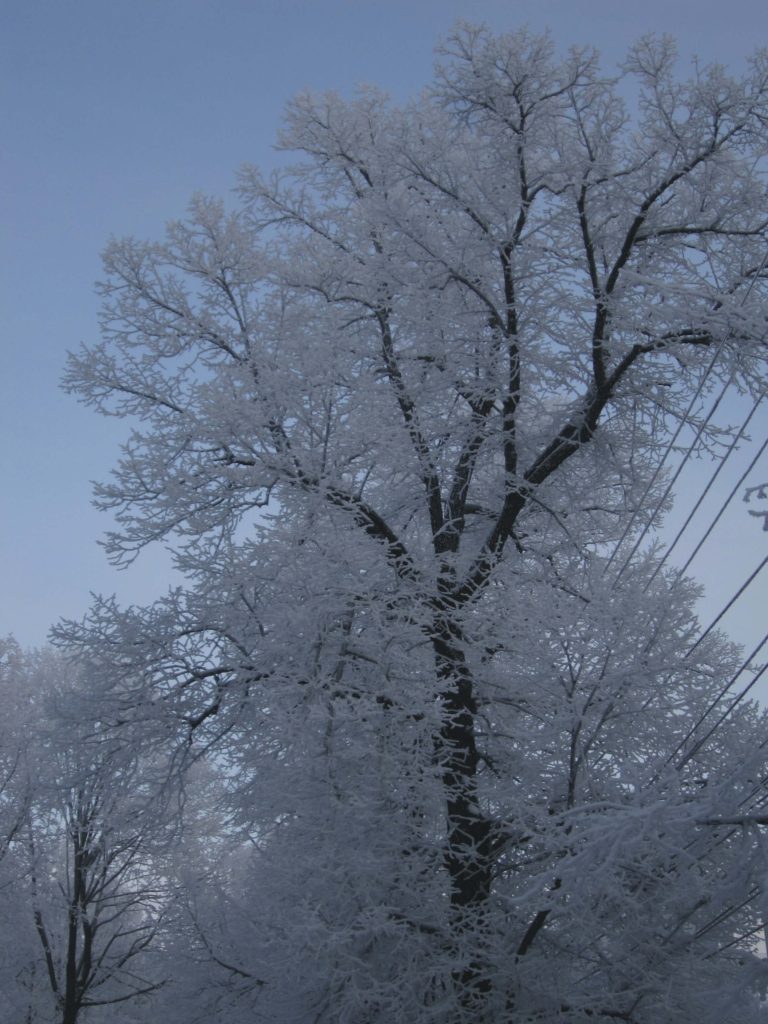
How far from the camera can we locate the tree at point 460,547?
6.14 meters

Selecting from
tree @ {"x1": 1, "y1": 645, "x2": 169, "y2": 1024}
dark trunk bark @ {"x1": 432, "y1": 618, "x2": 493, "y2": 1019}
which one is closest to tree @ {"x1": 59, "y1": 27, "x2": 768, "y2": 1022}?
dark trunk bark @ {"x1": 432, "y1": 618, "x2": 493, "y2": 1019}

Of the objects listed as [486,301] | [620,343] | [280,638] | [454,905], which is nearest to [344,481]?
[280,638]

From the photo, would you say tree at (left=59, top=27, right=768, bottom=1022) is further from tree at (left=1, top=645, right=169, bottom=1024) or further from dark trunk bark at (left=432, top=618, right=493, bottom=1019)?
tree at (left=1, top=645, right=169, bottom=1024)

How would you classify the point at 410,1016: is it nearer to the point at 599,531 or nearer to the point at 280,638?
the point at 280,638

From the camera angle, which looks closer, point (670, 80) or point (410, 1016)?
point (410, 1016)

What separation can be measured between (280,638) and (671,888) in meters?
3.05

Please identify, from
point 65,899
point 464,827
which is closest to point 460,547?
point 464,827

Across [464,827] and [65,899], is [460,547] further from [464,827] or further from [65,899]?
[65,899]

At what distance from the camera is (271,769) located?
627 cm

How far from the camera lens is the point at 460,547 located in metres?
9.49

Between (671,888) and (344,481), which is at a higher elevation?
(344,481)

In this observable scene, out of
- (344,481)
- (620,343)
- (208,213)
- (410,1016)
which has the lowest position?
(410,1016)

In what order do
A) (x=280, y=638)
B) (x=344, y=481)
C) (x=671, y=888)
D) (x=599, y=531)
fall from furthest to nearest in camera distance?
1. (x=599, y=531)
2. (x=344, y=481)
3. (x=280, y=638)
4. (x=671, y=888)

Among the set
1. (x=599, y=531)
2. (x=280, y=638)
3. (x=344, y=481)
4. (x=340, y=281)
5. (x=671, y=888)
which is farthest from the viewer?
(x=599, y=531)
